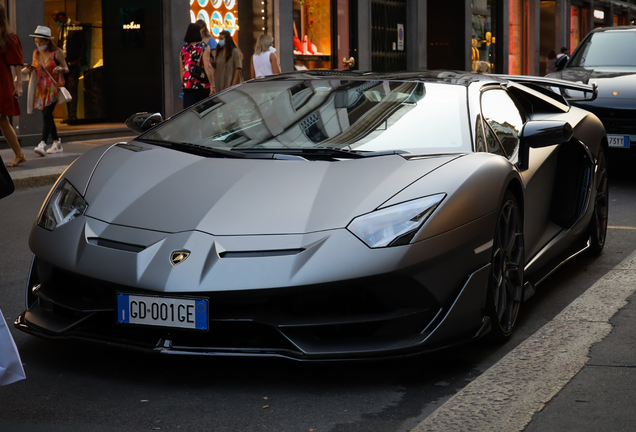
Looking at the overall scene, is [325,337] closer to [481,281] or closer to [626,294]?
[481,281]

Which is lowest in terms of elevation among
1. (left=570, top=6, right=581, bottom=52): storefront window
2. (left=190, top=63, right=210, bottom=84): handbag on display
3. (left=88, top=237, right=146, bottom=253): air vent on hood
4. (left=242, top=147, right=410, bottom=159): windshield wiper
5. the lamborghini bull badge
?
the lamborghini bull badge

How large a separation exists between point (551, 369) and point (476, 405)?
49 cm

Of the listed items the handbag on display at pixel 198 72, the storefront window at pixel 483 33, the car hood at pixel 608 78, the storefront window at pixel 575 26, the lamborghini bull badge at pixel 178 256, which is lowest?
the lamborghini bull badge at pixel 178 256

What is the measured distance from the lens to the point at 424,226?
10.8 feet

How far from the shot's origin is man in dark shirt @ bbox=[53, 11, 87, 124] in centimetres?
1479

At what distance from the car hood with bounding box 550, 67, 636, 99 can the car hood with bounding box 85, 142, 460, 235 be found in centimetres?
612

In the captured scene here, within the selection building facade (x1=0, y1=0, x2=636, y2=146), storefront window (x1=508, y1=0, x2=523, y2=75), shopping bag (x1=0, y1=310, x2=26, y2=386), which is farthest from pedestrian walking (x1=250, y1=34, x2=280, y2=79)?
storefront window (x1=508, y1=0, x2=523, y2=75)

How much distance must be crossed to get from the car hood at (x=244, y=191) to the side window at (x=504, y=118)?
675mm

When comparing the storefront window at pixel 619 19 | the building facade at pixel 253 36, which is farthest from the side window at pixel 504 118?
the storefront window at pixel 619 19

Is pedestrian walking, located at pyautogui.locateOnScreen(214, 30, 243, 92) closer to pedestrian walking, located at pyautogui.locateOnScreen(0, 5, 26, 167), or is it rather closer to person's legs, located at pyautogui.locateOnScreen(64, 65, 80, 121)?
person's legs, located at pyautogui.locateOnScreen(64, 65, 80, 121)

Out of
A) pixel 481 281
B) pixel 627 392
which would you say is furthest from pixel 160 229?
pixel 627 392

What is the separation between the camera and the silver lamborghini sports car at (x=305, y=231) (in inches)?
125

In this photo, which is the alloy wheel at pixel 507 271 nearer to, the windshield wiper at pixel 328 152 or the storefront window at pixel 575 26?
the windshield wiper at pixel 328 152

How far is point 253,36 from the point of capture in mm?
17797
